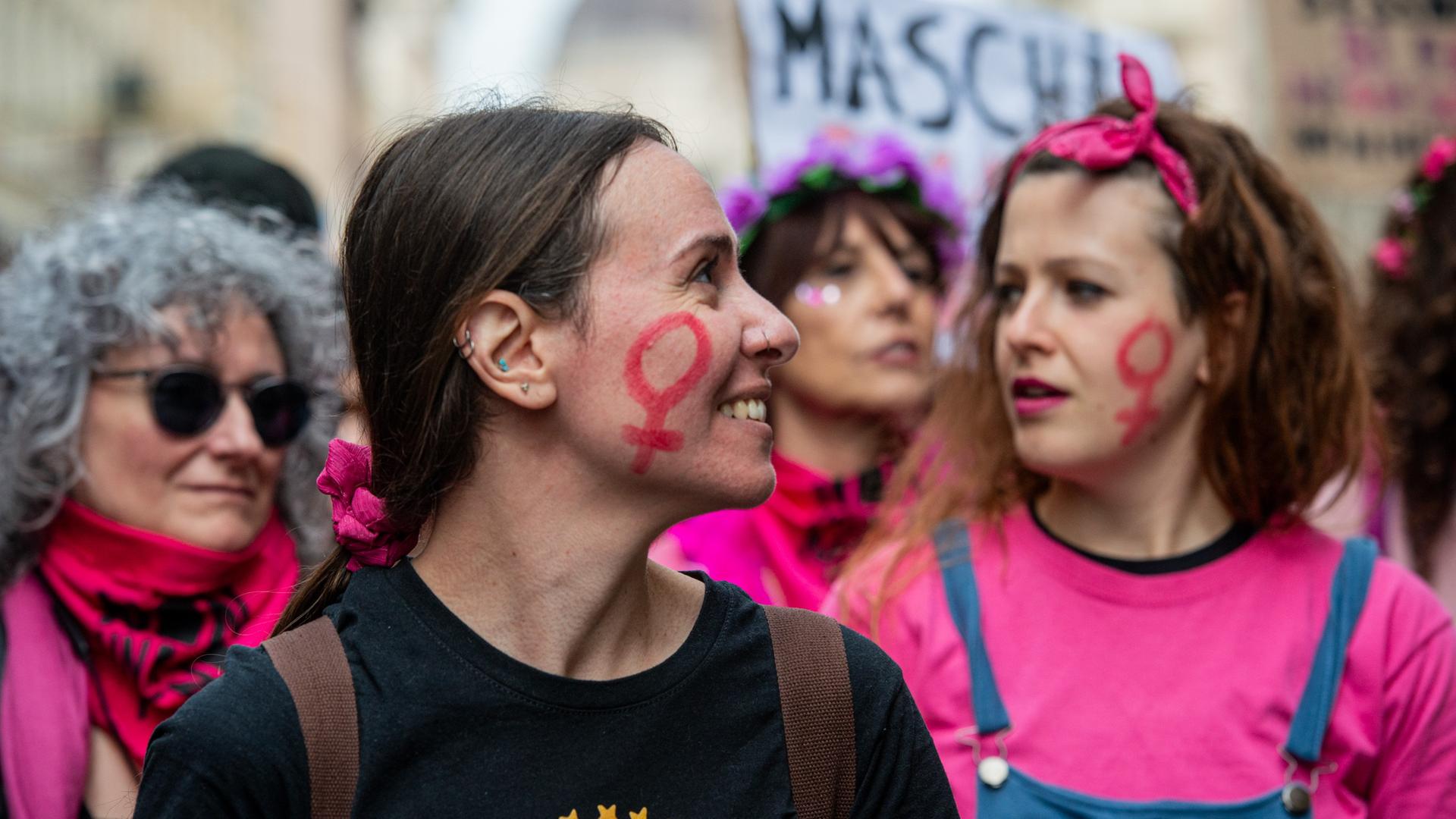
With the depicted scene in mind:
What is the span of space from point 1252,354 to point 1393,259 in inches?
62.2

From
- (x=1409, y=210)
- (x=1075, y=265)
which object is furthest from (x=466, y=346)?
(x=1409, y=210)

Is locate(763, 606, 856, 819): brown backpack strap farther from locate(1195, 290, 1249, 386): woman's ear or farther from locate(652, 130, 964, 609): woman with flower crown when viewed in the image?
locate(652, 130, 964, 609): woman with flower crown

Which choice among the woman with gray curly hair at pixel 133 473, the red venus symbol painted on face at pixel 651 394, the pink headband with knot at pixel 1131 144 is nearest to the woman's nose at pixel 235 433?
the woman with gray curly hair at pixel 133 473

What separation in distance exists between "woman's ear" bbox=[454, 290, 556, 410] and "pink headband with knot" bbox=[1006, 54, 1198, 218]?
1.31 meters

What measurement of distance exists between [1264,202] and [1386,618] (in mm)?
850

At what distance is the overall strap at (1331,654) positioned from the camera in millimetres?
2346

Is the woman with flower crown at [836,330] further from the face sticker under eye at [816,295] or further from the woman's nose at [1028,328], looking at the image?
the woman's nose at [1028,328]

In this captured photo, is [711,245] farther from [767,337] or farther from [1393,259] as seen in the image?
[1393,259]

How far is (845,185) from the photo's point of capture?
386cm

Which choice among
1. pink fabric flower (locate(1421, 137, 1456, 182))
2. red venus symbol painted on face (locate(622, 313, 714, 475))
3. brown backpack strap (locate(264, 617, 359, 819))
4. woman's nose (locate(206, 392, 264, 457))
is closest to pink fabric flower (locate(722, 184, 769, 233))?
woman's nose (locate(206, 392, 264, 457))

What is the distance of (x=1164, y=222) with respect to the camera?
2.68 meters

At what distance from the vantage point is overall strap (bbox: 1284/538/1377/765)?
2346 mm

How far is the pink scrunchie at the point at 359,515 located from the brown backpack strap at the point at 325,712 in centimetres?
17

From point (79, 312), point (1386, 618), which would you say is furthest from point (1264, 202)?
point (79, 312)
